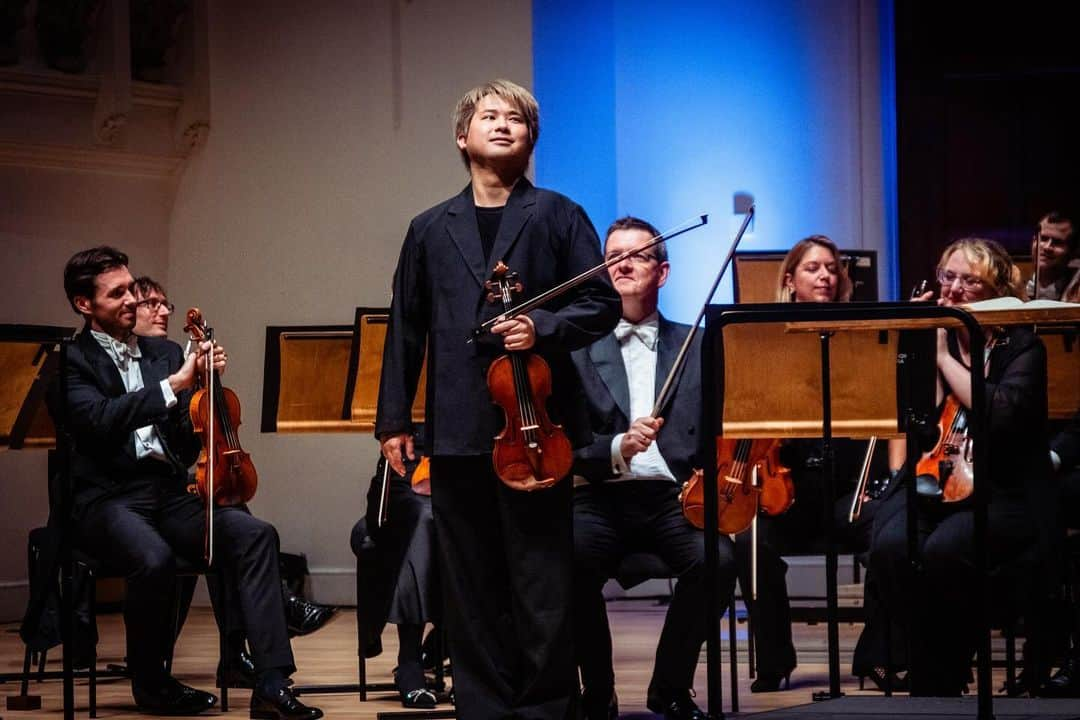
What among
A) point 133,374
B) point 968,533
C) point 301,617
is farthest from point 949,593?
point 301,617

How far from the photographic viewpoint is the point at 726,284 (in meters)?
6.25

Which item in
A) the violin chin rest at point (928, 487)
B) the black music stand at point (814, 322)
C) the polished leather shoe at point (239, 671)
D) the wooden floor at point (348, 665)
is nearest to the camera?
the black music stand at point (814, 322)

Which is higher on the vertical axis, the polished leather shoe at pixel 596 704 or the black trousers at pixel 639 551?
the black trousers at pixel 639 551

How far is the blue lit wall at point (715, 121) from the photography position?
6039 mm

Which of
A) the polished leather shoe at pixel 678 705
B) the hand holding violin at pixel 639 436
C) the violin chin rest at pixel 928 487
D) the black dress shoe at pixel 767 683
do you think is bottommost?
the black dress shoe at pixel 767 683

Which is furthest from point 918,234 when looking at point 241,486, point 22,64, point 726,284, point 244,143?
point 22,64

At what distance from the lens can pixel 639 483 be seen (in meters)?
3.65

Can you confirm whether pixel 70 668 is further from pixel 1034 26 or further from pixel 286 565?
pixel 1034 26

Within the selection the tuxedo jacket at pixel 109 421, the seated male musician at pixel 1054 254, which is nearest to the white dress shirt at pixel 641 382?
the tuxedo jacket at pixel 109 421

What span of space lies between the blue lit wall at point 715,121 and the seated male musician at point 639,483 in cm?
218

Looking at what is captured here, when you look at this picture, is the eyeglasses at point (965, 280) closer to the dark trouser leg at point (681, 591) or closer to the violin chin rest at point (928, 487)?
the violin chin rest at point (928, 487)

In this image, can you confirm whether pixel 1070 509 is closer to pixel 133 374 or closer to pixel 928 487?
pixel 928 487

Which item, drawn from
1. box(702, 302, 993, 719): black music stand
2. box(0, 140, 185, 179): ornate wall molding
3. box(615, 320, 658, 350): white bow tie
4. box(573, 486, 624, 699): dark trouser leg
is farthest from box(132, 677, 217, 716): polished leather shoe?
box(0, 140, 185, 179): ornate wall molding

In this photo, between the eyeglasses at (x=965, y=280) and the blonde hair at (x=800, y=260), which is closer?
the eyeglasses at (x=965, y=280)
